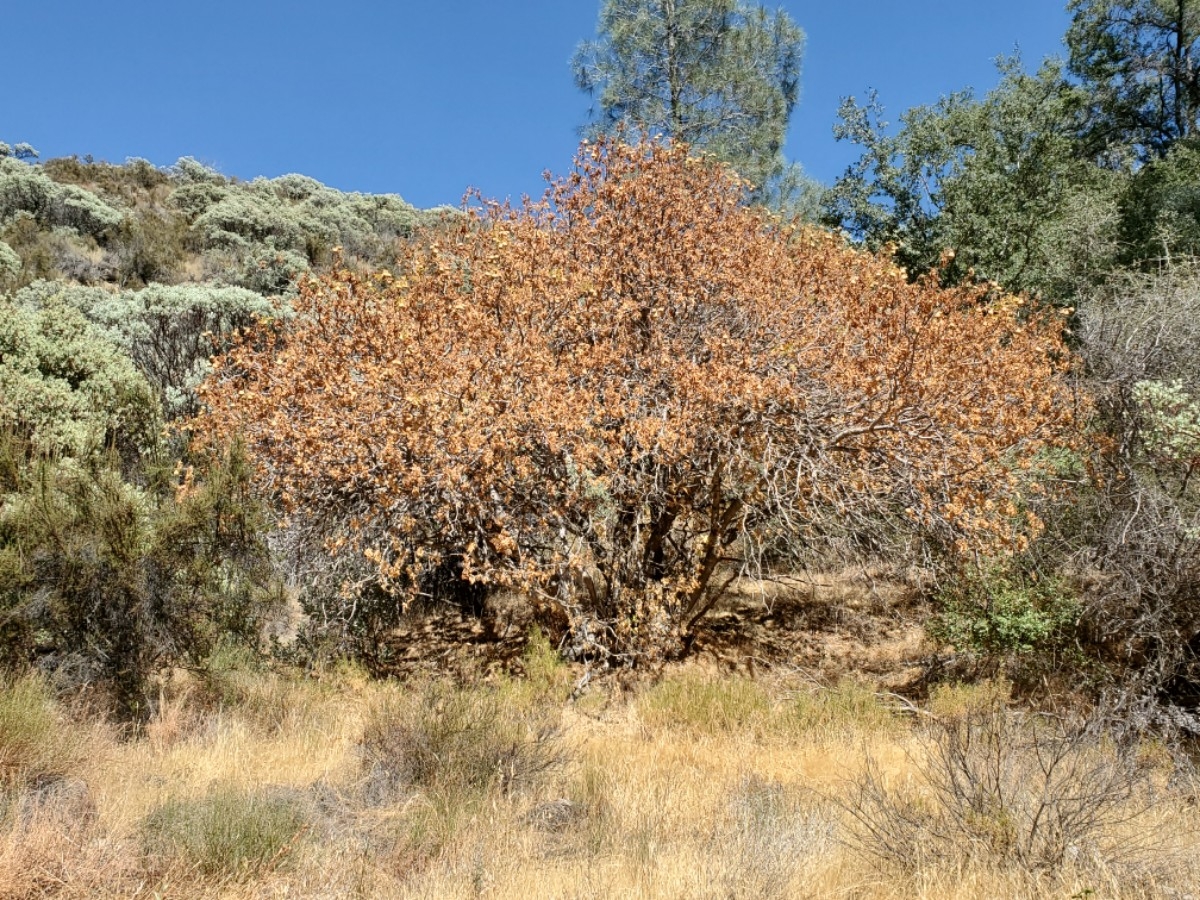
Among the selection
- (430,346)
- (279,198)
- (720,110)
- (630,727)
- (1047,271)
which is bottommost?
(630,727)

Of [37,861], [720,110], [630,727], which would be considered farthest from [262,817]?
[720,110]

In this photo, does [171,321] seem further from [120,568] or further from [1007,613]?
[1007,613]

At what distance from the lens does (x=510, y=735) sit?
18.9 ft

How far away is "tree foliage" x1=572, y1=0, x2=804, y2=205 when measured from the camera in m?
17.4

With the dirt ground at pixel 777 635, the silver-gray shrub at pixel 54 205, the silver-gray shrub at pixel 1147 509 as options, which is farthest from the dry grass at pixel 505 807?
the silver-gray shrub at pixel 54 205

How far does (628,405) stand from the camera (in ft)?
22.6

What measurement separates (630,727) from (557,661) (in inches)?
45.6

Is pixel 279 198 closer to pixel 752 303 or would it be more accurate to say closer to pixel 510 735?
pixel 752 303

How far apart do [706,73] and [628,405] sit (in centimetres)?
1335

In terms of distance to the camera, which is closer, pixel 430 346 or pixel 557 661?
pixel 430 346

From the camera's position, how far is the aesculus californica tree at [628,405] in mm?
6586

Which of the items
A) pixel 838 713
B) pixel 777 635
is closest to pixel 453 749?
pixel 838 713

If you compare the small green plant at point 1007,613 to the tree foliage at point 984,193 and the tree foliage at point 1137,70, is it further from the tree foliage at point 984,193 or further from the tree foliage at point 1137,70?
the tree foliage at point 1137,70

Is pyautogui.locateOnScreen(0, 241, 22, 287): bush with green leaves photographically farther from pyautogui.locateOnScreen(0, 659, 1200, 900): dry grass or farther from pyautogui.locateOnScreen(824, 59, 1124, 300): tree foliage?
pyautogui.locateOnScreen(824, 59, 1124, 300): tree foliage
